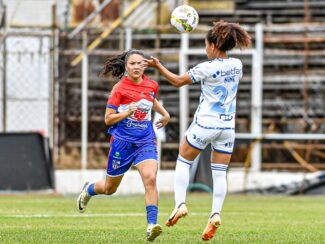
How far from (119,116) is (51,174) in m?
9.81

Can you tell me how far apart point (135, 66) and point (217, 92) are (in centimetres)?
83

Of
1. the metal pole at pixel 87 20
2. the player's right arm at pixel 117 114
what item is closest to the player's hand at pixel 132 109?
the player's right arm at pixel 117 114

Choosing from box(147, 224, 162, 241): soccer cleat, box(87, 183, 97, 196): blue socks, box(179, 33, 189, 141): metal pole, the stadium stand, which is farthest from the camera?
the stadium stand

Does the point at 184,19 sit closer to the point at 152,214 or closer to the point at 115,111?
the point at 115,111

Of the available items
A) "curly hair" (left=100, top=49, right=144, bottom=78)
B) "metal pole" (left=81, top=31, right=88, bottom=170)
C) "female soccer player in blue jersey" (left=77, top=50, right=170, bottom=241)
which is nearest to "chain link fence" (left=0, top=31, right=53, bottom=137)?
"metal pole" (left=81, top=31, right=88, bottom=170)

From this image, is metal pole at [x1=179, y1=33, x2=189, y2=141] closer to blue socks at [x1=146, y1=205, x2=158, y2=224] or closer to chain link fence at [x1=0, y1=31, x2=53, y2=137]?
chain link fence at [x1=0, y1=31, x2=53, y2=137]

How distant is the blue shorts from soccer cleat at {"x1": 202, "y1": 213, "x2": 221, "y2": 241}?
33.6 inches

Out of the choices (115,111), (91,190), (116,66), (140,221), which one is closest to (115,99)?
(115,111)

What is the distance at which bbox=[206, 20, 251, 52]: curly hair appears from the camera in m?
10.4

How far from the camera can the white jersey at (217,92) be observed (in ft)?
33.9

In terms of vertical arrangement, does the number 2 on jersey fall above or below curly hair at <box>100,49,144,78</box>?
below

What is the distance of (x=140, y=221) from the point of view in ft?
41.2

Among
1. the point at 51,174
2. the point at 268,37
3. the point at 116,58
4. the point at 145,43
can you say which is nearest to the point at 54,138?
the point at 51,174

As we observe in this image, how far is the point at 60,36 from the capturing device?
2186 cm
